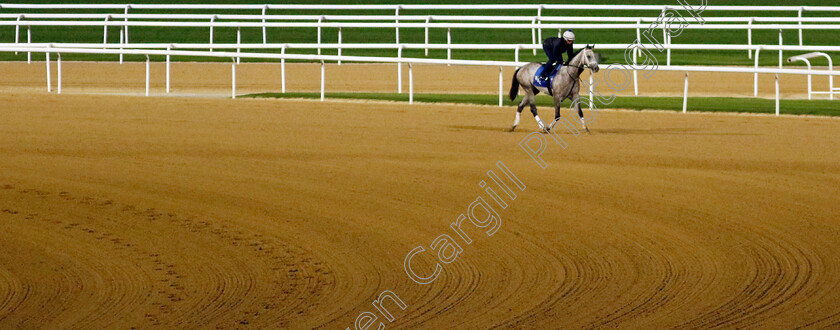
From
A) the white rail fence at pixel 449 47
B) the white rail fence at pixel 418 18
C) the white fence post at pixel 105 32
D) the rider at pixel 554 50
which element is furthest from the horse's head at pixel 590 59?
the white fence post at pixel 105 32

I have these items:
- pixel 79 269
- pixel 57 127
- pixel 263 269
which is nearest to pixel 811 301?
pixel 263 269

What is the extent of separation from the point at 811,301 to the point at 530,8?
851 inches

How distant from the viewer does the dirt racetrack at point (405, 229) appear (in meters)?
6.17

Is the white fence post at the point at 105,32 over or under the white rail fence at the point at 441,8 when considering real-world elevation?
under

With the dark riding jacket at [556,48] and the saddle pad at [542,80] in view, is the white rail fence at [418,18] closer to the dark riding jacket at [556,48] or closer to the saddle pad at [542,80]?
the saddle pad at [542,80]

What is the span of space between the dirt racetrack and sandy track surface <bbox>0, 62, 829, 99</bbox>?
7456 millimetres

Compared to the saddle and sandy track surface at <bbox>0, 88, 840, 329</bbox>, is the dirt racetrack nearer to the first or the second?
sandy track surface at <bbox>0, 88, 840, 329</bbox>

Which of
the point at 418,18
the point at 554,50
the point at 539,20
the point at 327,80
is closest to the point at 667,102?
the point at 554,50

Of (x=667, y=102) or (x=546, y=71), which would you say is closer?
(x=546, y=71)

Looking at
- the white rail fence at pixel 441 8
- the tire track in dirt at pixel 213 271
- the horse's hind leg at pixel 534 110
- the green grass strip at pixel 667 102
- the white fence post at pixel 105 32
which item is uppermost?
the white rail fence at pixel 441 8

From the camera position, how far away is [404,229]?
8.11 m

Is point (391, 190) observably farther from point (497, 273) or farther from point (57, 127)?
point (57, 127)

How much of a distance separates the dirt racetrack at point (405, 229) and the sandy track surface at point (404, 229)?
20 mm

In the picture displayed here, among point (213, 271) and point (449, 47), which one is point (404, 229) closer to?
point (213, 271)
